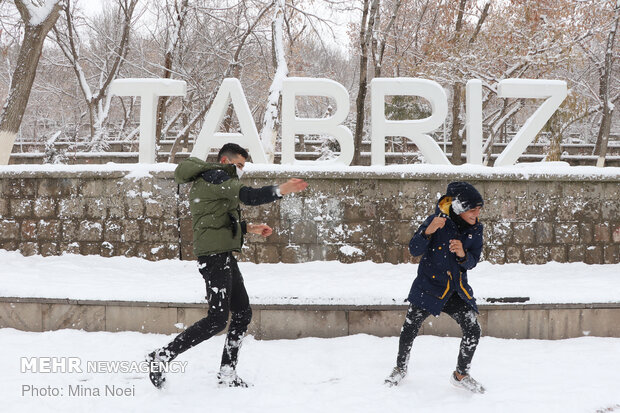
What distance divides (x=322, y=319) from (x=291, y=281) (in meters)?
1.03

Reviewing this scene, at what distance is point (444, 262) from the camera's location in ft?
11.9

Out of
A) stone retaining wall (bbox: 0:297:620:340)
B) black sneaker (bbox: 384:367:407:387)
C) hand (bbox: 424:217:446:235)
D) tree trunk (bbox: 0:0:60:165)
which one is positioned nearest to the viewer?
hand (bbox: 424:217:446:235)

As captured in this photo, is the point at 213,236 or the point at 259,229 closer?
the point at 213,236

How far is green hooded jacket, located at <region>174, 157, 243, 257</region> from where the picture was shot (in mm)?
3574

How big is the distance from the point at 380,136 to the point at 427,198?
1.31 metres

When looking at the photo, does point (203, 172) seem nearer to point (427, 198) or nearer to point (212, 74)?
point (427, 198)

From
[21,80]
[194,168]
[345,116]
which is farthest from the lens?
[21,80]

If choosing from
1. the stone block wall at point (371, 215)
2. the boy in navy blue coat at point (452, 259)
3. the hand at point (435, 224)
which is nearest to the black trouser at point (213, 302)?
the boy in navy blue coat at point (452, 259)

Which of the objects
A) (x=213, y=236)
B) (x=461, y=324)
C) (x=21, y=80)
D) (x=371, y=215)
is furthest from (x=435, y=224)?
(x=21, y=80)

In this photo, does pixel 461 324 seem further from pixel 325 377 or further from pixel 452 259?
pixel 325 377

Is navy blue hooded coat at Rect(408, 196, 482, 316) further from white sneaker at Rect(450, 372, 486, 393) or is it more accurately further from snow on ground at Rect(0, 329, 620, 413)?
snow on ground at Rect(0, 329, 620, 413)

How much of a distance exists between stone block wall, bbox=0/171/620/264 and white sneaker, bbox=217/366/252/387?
3295 millimetres

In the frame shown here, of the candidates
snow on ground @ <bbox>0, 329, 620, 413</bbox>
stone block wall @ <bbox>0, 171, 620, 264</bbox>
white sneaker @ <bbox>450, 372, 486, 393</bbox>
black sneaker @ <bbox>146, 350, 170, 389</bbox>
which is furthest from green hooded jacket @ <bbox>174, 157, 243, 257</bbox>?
stone block wall @ <bbox>0, 171, 620, 264</bbox>

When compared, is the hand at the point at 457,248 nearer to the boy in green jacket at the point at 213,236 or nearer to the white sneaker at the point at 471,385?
the white sneaker at the point at 471,385
